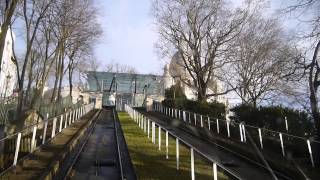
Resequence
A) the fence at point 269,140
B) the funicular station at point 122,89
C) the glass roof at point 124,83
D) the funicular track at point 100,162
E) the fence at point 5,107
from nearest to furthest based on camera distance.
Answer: the funicular track at point 100,162
the fence at point 269,140
the fence at point 5,107
the funicular station at point 122,89
the glass roof at point 124,83

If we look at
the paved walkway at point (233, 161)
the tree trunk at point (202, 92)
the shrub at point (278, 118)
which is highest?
the tree trunk at point (202, 92)

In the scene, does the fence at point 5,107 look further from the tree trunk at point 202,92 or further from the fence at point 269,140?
the tree trunk at point 202,92

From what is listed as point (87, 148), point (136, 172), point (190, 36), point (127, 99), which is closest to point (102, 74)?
point (127, 99)

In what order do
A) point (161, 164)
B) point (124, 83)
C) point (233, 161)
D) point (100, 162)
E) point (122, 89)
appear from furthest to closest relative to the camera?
1. point (124, 83)
2. point (122, 89)
3. point (233, 161)
4. point (100, 162)
5. point (161, 164)

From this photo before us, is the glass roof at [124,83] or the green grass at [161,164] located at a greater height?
the glass roof at [124,83]

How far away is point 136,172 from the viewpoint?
1245 centimetres

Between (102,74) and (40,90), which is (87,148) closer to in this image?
(40,90)

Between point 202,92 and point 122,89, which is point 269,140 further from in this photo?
A: point 122,89

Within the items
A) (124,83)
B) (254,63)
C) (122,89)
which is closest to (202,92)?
(254,63)

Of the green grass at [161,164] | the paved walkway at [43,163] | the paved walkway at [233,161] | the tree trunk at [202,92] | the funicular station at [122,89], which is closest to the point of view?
the paved walkway at [43,163]

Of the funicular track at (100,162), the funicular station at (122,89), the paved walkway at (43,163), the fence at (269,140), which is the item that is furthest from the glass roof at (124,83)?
the paved walkway at (43,163)

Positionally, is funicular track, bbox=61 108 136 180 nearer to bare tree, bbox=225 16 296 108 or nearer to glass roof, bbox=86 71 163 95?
bare tree, bbox=225 16 296 108

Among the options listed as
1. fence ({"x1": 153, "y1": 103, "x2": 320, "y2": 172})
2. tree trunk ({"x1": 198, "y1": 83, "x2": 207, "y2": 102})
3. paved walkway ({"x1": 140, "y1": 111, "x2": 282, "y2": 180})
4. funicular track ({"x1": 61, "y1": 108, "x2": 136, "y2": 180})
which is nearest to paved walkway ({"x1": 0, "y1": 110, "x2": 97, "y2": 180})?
funicular track ({"x1": 61, "y1": 108, "x2": 136, "y2": 180})

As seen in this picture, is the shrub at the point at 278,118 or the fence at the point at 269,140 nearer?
the fence at the point at 269,140
